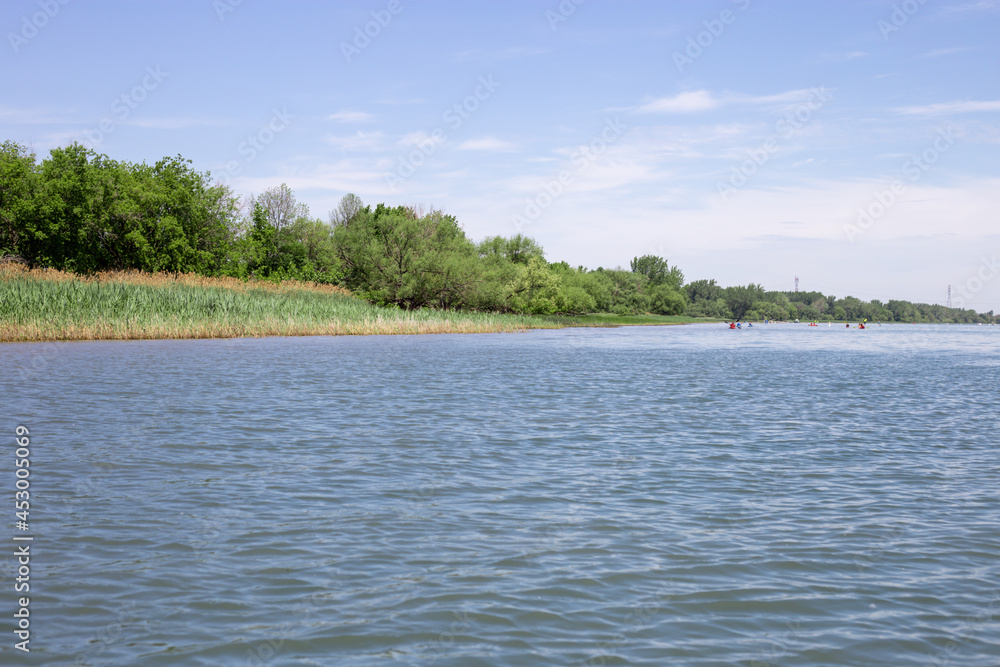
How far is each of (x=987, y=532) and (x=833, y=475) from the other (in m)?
3.21

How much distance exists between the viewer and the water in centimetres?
602

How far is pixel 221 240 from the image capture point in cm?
8788

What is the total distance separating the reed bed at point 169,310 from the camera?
131 ft

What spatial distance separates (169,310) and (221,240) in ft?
144

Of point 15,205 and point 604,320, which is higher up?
point 15,205

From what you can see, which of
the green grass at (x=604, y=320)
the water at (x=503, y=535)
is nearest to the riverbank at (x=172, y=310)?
the water at (x=503, y=535)

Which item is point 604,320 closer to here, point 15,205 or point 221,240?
point 221,240

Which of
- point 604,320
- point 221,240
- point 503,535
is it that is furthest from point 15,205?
point 604,320

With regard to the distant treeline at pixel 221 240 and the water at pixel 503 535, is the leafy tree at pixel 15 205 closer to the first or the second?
the distant treeline at pixel 221 240

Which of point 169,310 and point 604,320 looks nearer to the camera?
point 169,310

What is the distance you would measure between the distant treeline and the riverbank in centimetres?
1478

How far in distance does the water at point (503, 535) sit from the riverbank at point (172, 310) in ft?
75.1

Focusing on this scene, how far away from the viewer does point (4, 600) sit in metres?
6.63

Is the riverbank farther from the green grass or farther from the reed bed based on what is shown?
the green grass
